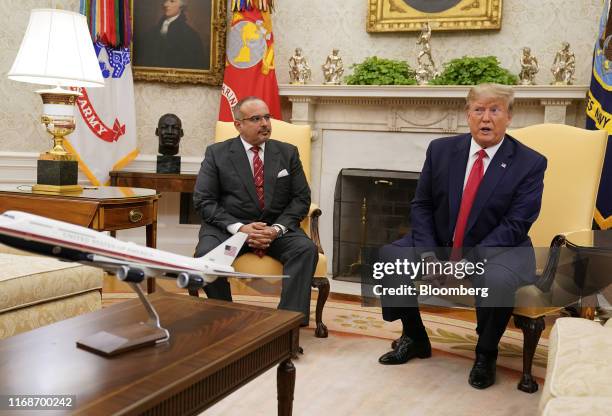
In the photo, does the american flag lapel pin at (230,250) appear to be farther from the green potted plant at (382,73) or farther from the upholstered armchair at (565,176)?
the green potted plant at (382,73)

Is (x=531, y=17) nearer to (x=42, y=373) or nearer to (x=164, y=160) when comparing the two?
(x=164, y=160)

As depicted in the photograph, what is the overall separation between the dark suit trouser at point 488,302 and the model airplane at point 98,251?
4.67 ft

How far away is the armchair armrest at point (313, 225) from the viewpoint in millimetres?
3611

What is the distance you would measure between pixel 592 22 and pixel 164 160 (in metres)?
3.51

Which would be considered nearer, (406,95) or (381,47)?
(406,95)

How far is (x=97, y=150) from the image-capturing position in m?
5.09

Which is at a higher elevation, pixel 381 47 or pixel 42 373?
pixel 381 47

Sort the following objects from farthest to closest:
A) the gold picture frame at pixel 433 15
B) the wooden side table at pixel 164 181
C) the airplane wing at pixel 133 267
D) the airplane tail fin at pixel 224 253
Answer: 1. the wooden side table at pixel 164 181
2. the gold picture frame at pixel 433 15
3. the airplane tail fin at pixel 224 253
4. the airplane wing at pixel 133 267

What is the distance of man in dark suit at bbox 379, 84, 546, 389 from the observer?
9.34 feet

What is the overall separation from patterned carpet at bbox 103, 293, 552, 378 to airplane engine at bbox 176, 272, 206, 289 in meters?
1.82

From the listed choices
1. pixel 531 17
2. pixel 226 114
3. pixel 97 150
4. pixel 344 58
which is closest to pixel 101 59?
pixel 97 150

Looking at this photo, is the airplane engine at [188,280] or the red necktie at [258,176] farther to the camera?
the red necktie at [258,176]

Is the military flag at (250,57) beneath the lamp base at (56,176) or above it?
above

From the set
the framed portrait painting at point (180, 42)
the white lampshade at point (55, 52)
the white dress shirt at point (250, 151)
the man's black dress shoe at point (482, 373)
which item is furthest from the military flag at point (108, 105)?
the man's black dress shoe at point (482, 373)
